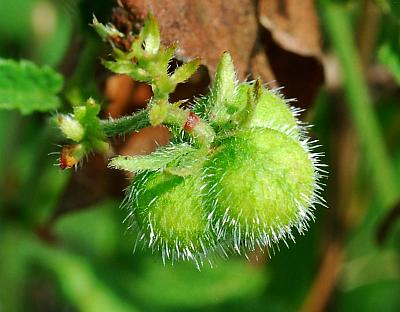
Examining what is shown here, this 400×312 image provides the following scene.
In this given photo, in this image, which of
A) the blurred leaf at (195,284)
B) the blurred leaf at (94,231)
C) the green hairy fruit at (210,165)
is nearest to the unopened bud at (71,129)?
the green hairy fruit at (210,165)

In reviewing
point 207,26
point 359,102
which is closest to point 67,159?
point 207,26

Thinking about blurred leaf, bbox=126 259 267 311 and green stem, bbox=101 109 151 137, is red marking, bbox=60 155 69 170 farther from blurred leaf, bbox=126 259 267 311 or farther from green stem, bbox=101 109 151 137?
blurred leaf, bbox=126 259 267 311

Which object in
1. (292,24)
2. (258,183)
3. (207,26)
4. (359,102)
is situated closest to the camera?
(258,183)

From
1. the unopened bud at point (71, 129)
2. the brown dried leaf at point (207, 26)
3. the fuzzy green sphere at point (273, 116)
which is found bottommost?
the unopened bud at point (71, 129)

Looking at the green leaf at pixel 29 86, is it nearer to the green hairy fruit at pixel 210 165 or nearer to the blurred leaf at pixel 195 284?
the green hairy fruit at pixel 210 165

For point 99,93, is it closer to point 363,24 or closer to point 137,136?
point 137,136

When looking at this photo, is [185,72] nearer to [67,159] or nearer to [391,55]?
[67,159]

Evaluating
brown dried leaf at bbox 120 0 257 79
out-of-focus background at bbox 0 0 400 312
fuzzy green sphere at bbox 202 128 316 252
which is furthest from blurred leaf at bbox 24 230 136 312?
fuzzy green sphere at bbox 202 128 316 252
